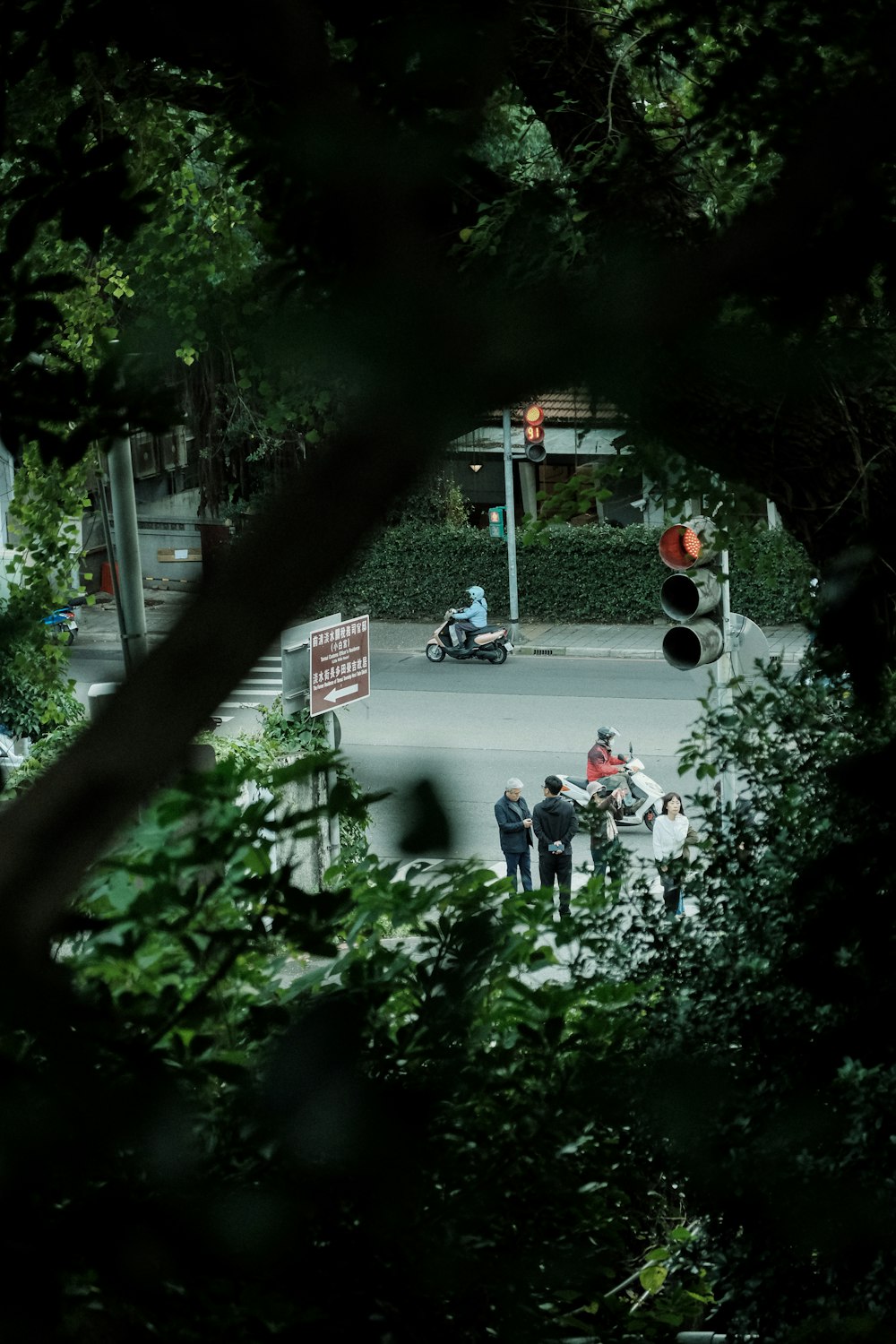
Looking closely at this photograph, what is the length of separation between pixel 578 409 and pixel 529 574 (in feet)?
70.2

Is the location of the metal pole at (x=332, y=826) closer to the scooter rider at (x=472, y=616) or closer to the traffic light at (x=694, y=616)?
the traffic light at (x=694, y=616)

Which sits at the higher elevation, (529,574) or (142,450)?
(142,450)

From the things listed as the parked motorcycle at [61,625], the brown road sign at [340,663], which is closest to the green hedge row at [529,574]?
the brown road sign at [340,663]

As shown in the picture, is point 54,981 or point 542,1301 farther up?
point 54,981

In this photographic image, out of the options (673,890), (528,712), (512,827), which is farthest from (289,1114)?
(528,712)

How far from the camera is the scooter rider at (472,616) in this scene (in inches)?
800

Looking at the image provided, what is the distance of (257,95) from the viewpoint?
102 inches

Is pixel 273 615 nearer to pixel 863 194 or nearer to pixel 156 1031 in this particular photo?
pixel 156 1031

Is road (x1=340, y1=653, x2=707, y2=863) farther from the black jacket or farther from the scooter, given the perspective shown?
the black jacket

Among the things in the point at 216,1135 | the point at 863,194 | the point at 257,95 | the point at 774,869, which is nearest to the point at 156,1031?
the point at 216,1135

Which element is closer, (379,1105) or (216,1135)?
(379,1105)

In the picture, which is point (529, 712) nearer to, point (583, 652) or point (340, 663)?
point (583, 652)

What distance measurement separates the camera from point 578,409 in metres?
1.54

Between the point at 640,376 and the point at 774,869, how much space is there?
2884 mm
